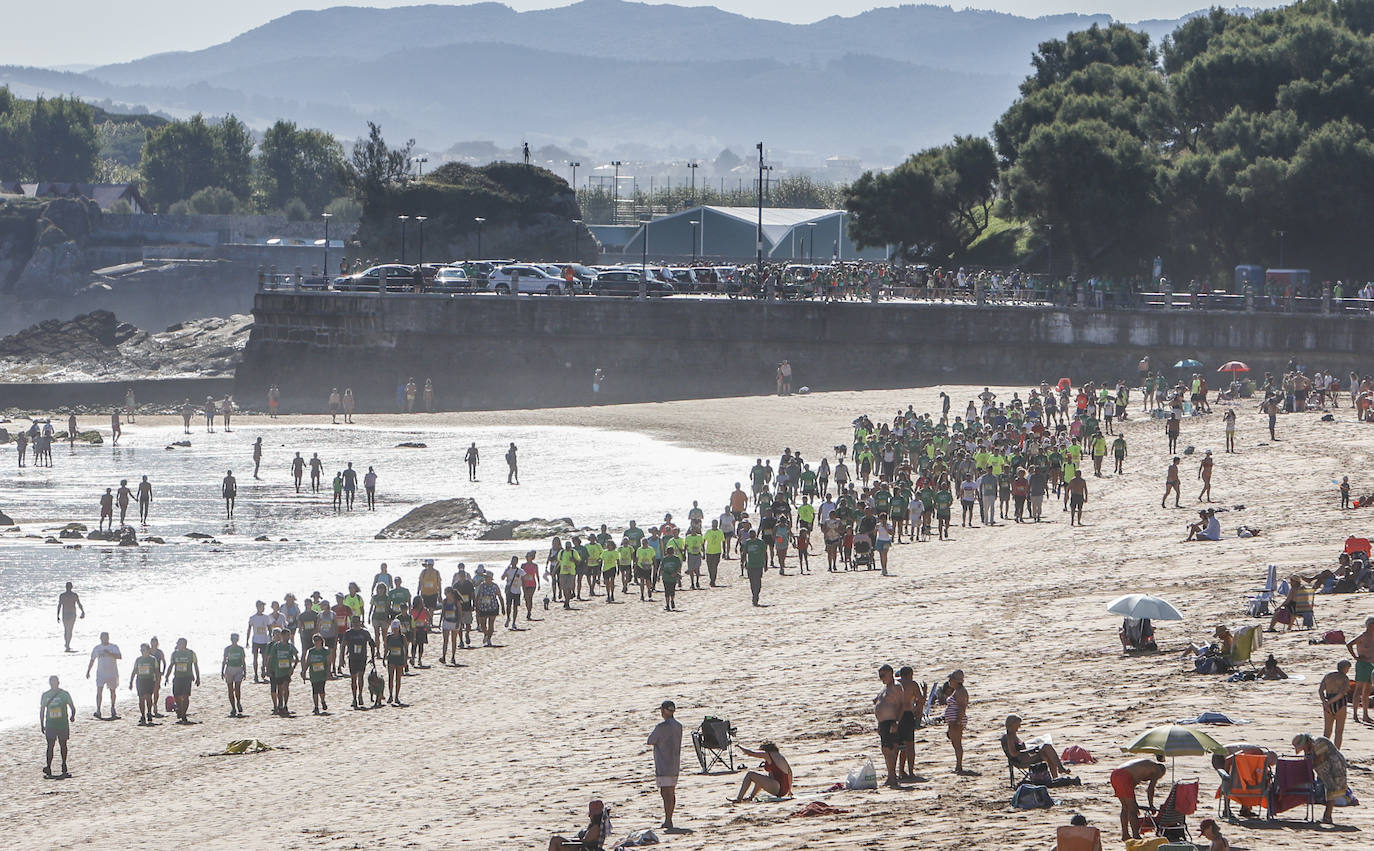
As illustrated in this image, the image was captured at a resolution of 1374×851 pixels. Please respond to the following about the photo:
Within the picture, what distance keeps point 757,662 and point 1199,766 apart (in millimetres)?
6280

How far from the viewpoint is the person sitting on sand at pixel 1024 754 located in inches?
403

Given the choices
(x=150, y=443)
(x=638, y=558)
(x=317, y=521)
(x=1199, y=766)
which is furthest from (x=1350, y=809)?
(x=150, y=443)

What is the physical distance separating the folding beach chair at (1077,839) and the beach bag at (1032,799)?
4.53 ft

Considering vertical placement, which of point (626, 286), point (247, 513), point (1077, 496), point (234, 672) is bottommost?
point (234, 672)

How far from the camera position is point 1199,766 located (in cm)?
1047

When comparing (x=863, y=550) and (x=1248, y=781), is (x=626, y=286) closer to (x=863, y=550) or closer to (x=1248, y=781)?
(x=863, y=550)

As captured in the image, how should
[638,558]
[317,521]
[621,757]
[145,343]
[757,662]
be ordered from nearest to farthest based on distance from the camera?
[621,757]
[757,662]
[638,558]
[317,521]
[145,343]

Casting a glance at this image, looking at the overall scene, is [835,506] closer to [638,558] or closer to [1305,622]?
[638,558]

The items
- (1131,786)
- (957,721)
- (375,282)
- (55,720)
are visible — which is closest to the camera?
(1131,786)

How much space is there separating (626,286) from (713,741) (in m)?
37.1

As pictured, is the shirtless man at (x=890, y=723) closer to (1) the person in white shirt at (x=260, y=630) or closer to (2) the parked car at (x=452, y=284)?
(1) the person in white shirt at (x=260, y=630)

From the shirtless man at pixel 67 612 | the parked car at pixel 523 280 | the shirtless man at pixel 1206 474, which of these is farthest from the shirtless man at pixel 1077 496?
the parked car at pixel 523 280

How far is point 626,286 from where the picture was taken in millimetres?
48406

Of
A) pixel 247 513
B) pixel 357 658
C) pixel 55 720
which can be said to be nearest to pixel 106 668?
pixel 55 720
